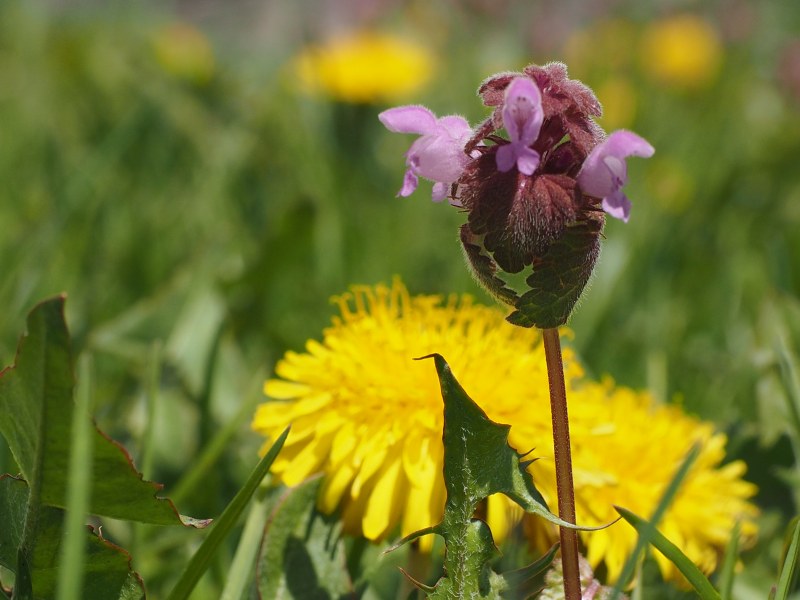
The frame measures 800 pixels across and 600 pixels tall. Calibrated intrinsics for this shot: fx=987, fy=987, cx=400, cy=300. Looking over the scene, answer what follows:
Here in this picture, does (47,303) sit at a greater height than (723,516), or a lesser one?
greater

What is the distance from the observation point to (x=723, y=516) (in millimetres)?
1105

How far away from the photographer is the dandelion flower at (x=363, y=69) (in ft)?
9.80

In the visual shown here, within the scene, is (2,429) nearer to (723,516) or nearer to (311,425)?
(311,425)

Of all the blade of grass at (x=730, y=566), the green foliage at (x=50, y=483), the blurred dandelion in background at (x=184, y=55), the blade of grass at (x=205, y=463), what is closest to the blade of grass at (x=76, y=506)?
the green foliage at (x=50, y=483)

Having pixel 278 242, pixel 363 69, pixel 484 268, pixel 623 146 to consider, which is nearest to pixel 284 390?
pixel 484 268

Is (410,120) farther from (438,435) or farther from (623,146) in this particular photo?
(438,435)

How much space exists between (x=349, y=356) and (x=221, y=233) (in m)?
1.13

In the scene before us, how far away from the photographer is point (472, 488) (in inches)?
31.4

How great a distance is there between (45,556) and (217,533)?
136 mm

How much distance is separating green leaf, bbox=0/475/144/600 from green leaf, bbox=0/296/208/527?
0.08 ft

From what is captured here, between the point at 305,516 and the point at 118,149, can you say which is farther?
the point at 118,149

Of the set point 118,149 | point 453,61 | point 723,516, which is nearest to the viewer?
point 723,516

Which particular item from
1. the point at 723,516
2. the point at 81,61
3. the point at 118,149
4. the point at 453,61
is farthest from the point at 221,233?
the point at 453,61

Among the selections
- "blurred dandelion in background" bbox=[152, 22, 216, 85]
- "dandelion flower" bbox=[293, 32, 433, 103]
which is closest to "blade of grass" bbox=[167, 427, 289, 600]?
"dandelion flower" bbox=[293, 32, 433, 103]
